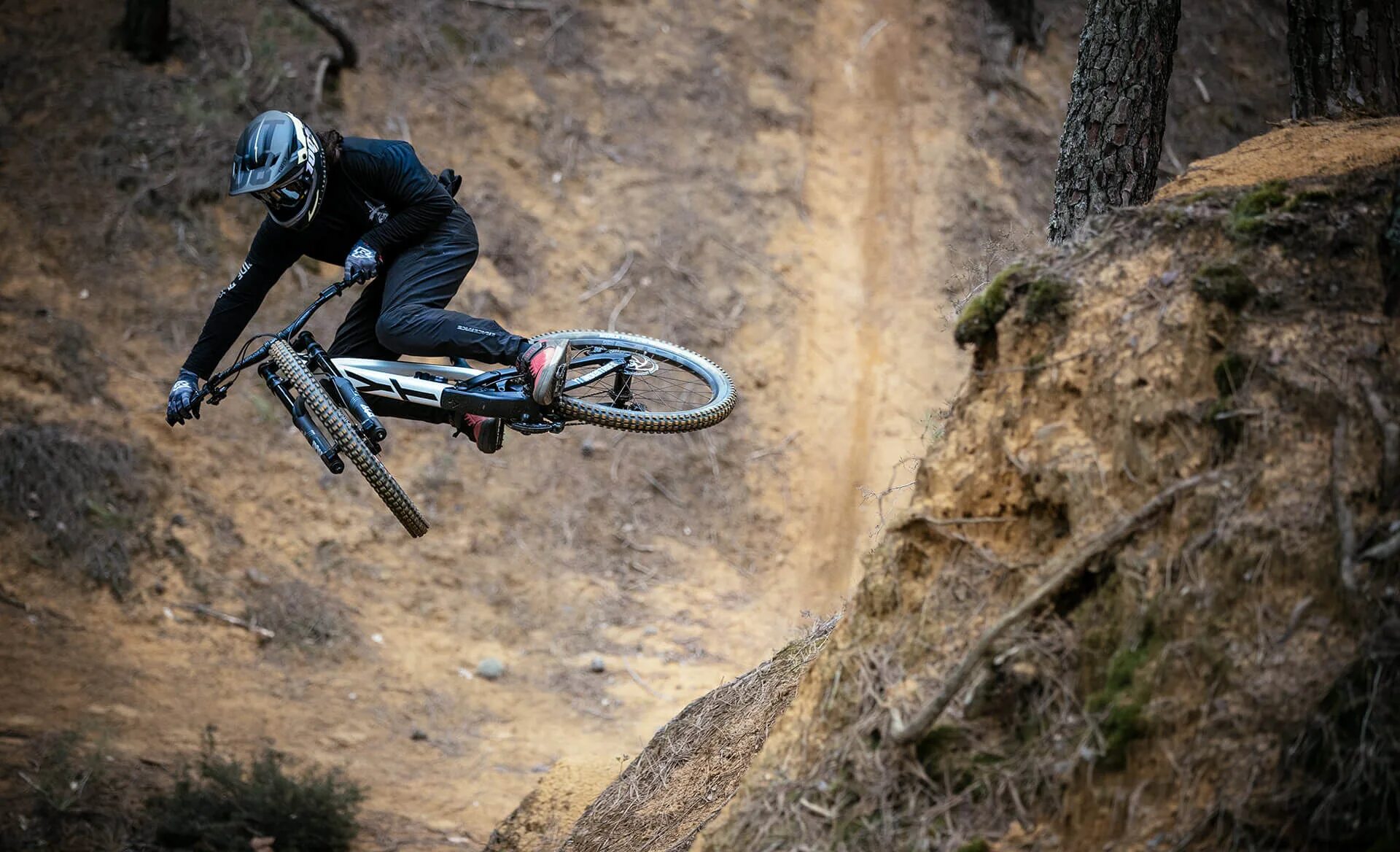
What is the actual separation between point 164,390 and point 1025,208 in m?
11.1

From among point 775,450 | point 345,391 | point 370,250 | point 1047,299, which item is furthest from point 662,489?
point 1047,299

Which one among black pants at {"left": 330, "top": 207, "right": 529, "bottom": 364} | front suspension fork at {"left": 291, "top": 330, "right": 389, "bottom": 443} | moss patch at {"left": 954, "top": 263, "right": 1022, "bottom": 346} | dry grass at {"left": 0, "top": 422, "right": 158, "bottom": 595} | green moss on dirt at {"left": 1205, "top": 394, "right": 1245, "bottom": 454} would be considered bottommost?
dry grass at {"left": 0, "top": 422, "right": 158, "bottom": 595}

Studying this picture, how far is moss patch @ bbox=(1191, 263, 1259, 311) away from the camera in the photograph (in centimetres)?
355

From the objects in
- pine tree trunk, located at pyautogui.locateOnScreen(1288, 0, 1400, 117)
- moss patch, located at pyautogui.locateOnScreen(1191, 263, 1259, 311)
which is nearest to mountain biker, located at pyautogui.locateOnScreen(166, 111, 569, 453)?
moss patch, located at pyautogui.locateOnScreen(1191, 263, 1259, 311)

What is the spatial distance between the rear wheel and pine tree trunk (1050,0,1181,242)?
3.63 meters

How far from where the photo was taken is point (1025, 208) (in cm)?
1523

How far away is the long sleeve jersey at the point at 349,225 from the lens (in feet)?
18.4

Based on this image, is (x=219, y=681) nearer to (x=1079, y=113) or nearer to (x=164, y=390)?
(x=164, y=390)

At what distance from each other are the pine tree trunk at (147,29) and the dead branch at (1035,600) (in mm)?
12630

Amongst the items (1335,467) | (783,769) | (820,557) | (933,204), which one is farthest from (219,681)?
(933,204)

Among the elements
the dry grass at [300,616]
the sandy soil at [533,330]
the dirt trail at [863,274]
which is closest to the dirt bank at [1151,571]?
the sandy soil at [533,330]

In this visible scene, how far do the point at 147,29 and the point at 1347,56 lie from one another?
1215cm

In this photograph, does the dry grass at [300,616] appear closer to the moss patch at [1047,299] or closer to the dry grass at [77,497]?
the dry grass at [77,497]

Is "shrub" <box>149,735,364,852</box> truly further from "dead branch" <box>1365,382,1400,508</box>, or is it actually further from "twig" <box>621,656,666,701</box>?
"dead branch" <box>1365,382,1400,508</box>
